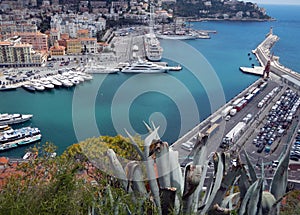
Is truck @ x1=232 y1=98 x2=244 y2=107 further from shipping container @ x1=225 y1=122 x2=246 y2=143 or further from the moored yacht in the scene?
the moored yacht

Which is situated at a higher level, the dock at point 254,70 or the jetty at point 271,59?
the jetty at point 271,59

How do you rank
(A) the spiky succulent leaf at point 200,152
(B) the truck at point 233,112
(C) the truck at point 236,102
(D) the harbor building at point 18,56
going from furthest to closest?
(D) the harbor building at point 18,56 < (C) the truck at point 236,102 < (B) the truck at point 233,112 < (A) the spiky succulent leaf at point 200,152

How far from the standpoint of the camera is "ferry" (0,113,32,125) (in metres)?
9.83

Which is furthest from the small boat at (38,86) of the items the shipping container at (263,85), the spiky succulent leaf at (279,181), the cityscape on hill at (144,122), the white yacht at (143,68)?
the spiky succulent leaf at (279,181)

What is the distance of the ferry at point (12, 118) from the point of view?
983 cm

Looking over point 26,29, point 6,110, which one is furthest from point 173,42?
point 6,110

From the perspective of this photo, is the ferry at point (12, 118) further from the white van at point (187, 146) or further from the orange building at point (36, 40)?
the orange building at point (36, 40)

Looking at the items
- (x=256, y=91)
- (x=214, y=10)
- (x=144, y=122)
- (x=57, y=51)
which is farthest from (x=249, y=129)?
(x=214, y=10)

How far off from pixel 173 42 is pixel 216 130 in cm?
1719

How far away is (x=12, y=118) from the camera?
9977 millimetres

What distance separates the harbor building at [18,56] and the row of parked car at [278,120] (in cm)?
1169

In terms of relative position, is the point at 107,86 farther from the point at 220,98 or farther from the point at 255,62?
the point at 255,62

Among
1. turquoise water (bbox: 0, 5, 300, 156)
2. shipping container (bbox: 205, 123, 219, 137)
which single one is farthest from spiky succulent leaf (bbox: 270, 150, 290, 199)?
turquoise water (bbox: 0, 5, 300, 156)

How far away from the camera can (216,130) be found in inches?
354
